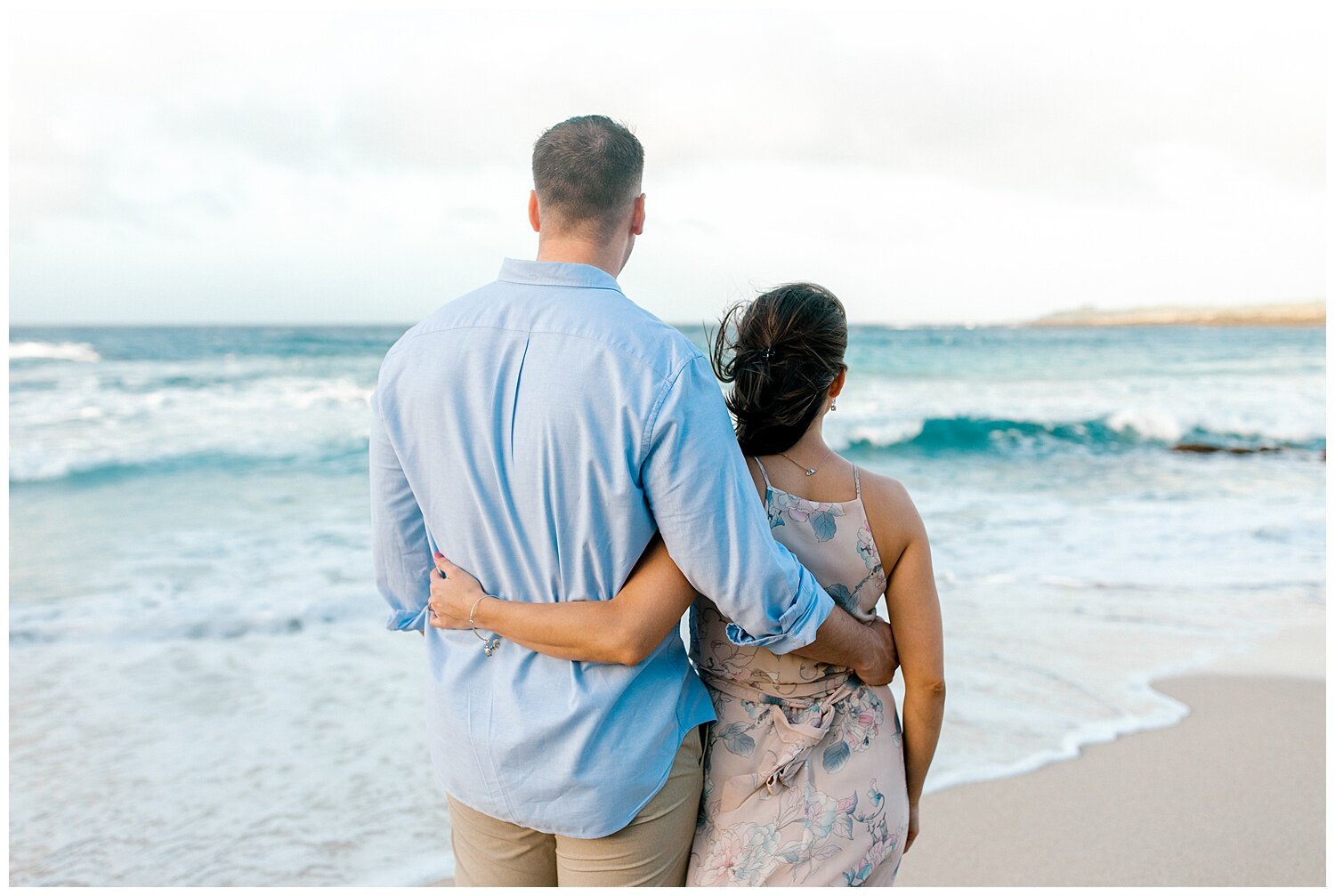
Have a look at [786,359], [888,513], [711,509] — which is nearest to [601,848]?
[711,509]

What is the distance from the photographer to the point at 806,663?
61.8 inches

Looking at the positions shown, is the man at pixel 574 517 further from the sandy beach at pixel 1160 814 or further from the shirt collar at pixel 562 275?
the sandy beach at pixel 1160 814

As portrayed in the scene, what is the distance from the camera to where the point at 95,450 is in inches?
458

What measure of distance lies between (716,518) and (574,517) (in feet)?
0.66

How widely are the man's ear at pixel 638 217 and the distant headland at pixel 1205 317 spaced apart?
36312 mm

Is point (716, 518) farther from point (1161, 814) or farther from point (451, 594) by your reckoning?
point (1161, 814)

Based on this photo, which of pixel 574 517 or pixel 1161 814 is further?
pixel 1161 814

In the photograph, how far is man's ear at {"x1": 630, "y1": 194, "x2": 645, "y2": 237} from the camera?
4.73 feet

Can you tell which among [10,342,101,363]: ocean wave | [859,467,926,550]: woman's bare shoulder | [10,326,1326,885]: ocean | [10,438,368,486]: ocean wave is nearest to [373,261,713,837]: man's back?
[859,467,926,550]: woman's bare shoulder

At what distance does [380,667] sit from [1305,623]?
4641 millimetres

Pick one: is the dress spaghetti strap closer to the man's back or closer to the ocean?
the man's back

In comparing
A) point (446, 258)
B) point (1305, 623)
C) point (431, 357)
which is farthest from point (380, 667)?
point (446, 258)

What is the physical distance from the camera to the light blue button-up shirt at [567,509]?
4.19ft

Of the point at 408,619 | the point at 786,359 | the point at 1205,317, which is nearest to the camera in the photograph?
the point at 786,359
